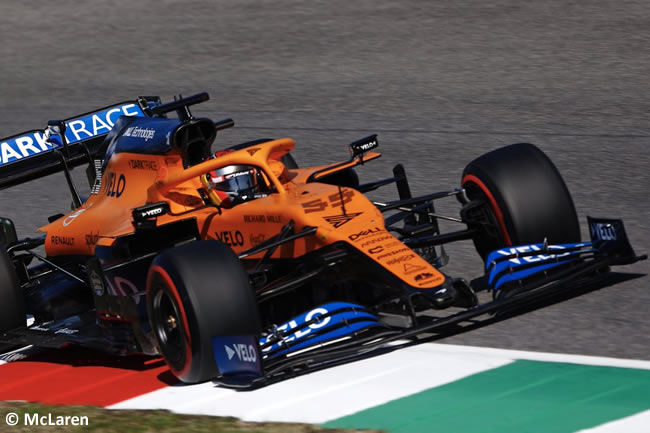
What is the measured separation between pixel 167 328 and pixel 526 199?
2.18 m

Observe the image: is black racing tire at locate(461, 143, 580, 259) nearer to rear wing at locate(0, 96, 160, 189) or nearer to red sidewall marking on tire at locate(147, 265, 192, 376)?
red sidewall marking on tire at locate(147, 265, 192, 376)

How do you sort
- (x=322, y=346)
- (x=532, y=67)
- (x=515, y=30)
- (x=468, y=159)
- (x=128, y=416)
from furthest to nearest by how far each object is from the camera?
(x=515, y=30) → (x=532, y=67) → (x=468, y=159) → (x=322, y=346) → (x=128, y=416)

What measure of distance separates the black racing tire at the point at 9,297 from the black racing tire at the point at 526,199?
9.27 ft

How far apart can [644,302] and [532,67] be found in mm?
7474

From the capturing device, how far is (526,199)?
22.2ft

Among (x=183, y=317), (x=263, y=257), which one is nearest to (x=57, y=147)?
(x=263, y=257)

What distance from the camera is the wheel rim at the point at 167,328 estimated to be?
600cm

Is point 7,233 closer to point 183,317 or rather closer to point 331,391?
point 183,317

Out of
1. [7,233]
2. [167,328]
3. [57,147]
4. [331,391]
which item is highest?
[57,147]

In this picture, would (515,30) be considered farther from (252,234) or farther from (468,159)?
(252,234)

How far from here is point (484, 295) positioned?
7.18m

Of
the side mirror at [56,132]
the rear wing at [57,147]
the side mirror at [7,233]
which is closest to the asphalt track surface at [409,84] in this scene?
the rear wing at [57,147]

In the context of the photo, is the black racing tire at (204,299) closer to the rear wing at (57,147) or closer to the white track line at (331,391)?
the white track line at (331,391)

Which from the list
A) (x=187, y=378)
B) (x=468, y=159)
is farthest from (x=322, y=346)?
(x=468, y=159)
